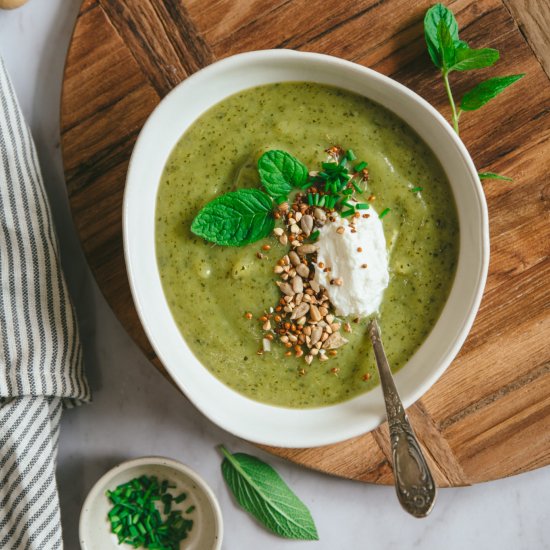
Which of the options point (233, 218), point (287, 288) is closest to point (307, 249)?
point (287, 288)

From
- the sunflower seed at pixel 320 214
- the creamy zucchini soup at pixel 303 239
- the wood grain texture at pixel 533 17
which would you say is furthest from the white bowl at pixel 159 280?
the wood grain texture at pixel 533 17

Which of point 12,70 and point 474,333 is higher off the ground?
point 12,70

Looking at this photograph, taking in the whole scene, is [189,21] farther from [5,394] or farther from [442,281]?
[5,394]

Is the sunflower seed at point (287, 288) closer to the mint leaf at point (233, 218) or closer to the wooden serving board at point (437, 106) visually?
the mint leaf at point (233, 218)

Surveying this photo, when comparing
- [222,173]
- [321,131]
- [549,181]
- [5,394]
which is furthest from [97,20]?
[549,181]

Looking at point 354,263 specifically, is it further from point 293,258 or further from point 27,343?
point 27,343

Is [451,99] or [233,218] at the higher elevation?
[233,218]

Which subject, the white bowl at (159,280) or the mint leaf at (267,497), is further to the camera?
the mint leaf at (267,497)
